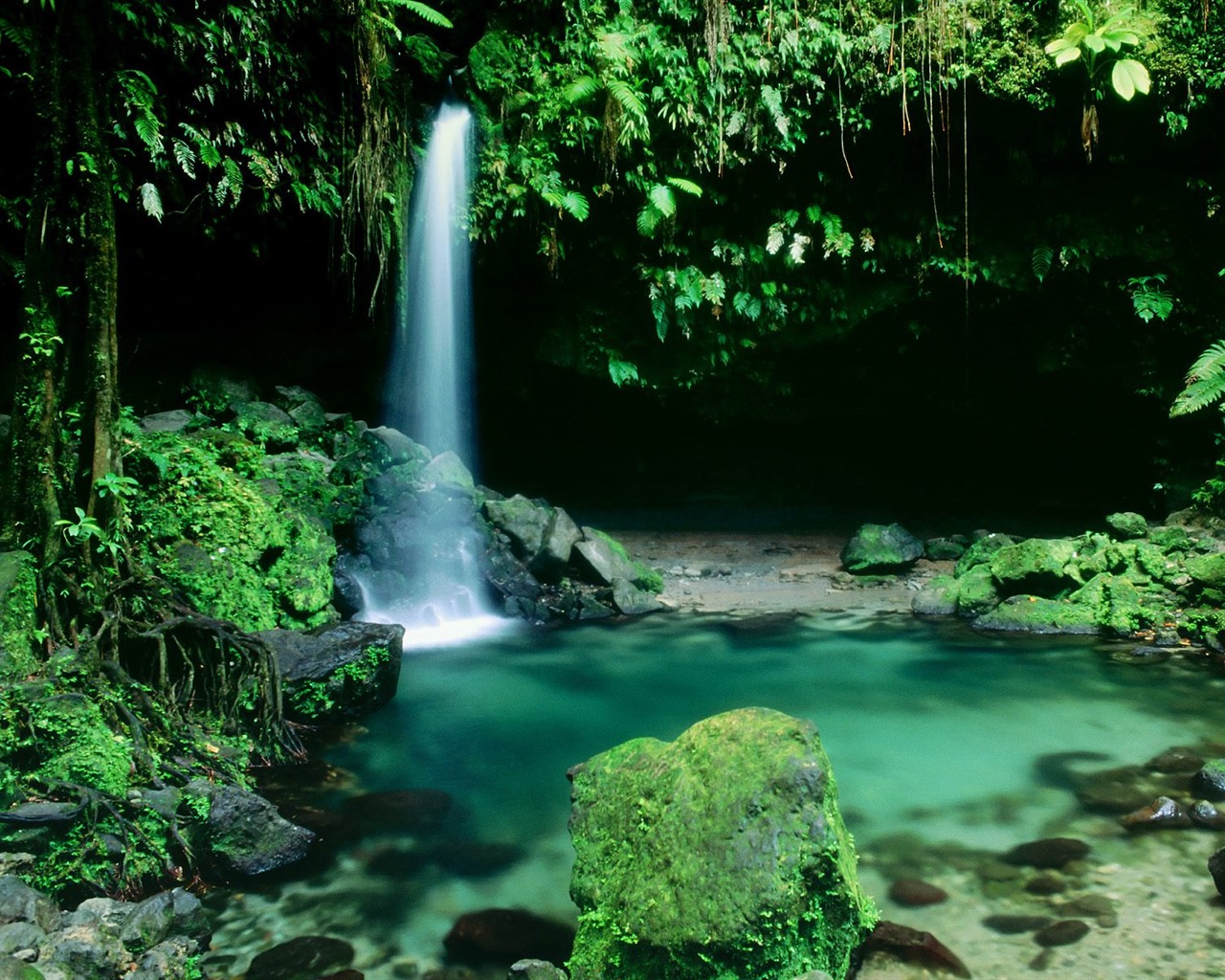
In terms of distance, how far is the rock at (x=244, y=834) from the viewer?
4355mm

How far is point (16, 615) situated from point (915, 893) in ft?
16.9

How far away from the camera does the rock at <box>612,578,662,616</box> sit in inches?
397

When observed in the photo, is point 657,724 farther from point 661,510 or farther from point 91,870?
point 661,510

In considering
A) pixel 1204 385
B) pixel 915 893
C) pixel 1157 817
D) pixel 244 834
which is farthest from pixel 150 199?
pixel 1204 385

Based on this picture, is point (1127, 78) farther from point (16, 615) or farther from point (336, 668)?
point (16, 615)

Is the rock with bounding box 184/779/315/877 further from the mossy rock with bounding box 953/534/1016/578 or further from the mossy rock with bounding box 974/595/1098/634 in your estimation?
the mossy rock with bounding box 953/534/1016/578

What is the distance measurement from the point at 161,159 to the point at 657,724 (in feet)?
22.2

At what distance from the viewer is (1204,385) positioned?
8766 mm

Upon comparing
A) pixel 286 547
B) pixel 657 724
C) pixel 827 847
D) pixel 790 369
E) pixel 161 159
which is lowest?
pixel 657 724

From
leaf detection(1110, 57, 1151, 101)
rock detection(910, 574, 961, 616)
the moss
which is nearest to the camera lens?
the moss

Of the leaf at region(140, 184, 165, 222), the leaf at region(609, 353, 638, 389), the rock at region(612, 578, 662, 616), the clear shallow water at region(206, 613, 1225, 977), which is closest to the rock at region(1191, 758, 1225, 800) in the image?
the clear shallow water at region(206, 613, 1225, 977)

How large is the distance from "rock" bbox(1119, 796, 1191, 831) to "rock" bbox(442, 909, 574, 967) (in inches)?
126

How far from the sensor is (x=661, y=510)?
49.9 ft

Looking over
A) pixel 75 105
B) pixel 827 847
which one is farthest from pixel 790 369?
pixel 827 847
